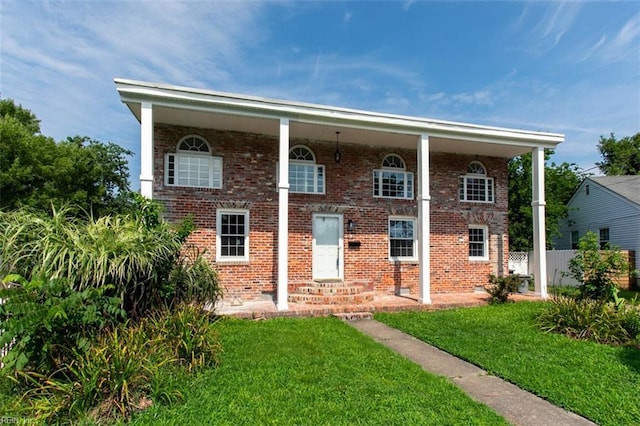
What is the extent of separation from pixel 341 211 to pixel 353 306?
124 inches

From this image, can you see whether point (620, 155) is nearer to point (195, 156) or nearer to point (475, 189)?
point (475, 189)

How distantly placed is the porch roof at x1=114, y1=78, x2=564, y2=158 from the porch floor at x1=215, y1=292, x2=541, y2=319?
174 inches

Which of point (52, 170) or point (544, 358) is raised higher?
point (52, 170)

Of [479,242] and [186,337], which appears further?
[479,242]

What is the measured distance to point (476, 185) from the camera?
12094 mm

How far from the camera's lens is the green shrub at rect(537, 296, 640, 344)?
6.18 m

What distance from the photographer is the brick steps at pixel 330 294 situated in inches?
354

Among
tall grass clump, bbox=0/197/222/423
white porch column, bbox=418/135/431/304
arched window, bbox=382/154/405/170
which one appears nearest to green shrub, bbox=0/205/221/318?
tall grass clump, bbox=0/197/222/423

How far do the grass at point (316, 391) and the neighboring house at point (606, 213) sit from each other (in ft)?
53.0

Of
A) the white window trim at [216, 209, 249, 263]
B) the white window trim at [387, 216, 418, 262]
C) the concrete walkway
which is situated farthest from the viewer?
the white window trim at [387, 216, 418, 262]

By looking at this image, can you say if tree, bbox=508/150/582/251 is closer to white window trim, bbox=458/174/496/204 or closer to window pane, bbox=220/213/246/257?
white window trim, bbox=458/174/496/204

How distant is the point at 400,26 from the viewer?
30.7 feet

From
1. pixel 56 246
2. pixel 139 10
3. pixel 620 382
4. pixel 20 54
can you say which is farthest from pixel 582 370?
pixel 20 54

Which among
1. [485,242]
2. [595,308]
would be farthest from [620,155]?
[595,308]
